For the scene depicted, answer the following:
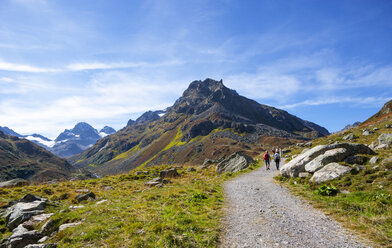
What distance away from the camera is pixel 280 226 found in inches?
352

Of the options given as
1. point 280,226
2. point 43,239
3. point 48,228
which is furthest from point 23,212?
point 280,226

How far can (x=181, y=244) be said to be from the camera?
763cm

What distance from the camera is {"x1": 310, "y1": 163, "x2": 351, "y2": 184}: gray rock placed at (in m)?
14.8

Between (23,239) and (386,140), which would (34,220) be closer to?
(23,239)

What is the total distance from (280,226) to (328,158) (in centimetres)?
1175

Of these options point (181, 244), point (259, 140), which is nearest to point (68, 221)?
point (181, 244)

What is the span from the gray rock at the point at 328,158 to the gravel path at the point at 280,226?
5976mm

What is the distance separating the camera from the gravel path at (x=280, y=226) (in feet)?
24.7

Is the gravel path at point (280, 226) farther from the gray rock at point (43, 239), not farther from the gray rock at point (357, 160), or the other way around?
the gray rock at point (43, 239)

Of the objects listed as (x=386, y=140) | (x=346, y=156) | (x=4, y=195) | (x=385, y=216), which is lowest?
(x=4, y=195)

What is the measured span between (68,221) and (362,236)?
1469cm

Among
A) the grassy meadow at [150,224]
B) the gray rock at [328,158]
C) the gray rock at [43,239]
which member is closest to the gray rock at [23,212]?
the grassy meadow at [150,224]

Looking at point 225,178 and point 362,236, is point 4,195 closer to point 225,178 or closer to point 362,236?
point 225,178

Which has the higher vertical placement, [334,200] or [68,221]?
[334,200]
